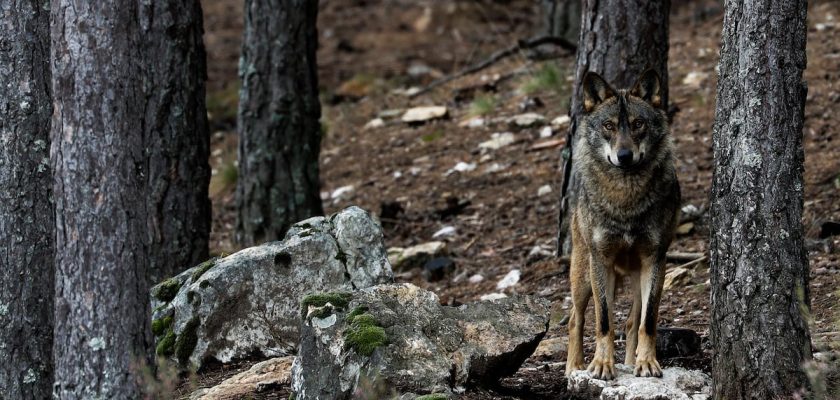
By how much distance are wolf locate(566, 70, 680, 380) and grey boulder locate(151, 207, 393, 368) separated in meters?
1.56

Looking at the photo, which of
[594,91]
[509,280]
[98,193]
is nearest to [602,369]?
[594,91]

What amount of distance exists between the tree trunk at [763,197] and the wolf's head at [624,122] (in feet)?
3.70

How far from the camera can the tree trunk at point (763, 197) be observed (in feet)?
17.2

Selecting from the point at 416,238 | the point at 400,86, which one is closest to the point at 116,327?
the point at 416,238

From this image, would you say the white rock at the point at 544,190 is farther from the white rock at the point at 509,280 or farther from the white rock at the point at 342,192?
the white rock at the point at 342,192

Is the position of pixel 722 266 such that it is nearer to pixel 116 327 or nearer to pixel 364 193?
pixel 116 327

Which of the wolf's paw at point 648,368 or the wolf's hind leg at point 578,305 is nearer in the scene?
the wolf's paw at point 648,368

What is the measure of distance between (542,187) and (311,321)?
21.6 feet

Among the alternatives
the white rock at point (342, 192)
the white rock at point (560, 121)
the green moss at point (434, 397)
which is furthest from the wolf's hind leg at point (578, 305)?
the white rock at point (342, 192)

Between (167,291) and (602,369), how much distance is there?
3.15 meters

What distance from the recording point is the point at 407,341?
5.85 meters

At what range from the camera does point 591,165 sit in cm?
693

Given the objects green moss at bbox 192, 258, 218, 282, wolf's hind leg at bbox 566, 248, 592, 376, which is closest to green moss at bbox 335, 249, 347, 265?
green moss at bbox 192, 258, 218, 282

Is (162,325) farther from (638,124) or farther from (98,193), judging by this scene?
(638,124)
